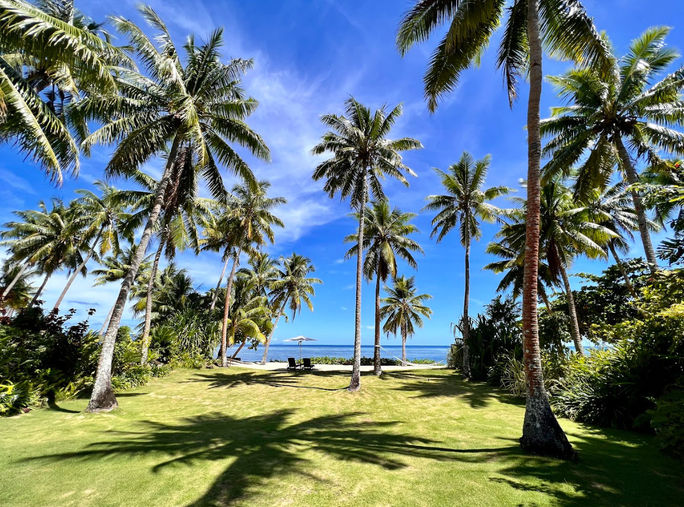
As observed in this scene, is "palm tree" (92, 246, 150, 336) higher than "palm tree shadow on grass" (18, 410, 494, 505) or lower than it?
higher

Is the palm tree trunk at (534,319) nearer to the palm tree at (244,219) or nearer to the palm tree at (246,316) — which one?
the palm tree at (244,219)

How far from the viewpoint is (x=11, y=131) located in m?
8.00

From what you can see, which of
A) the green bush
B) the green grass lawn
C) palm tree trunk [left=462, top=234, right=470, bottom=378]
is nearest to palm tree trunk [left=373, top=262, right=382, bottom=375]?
palm tree trunk [left=462, top=234, right=470, bottom=378]

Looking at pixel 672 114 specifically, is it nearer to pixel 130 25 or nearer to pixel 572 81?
pixel 572 81

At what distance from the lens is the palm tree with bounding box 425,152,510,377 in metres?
19.3

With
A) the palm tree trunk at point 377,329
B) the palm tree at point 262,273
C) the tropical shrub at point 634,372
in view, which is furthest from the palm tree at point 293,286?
the tropical shrub at point 634,372

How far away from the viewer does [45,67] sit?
804 centimetres

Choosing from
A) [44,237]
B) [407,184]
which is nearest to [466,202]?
[407,184]

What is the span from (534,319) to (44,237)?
33.8 m

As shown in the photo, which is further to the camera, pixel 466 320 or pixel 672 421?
pixel 466 320

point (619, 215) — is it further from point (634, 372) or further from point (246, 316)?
point (246, 316)

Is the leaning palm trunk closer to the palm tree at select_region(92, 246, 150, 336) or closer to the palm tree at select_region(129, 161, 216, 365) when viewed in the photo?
the palm tree at select_region(129, 161, 216, 365)

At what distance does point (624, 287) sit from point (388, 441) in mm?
20934

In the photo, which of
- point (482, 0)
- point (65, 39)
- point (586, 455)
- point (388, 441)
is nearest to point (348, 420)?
point (388, 441)
